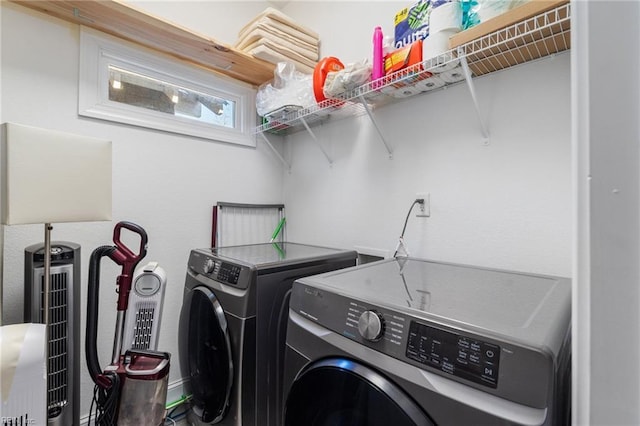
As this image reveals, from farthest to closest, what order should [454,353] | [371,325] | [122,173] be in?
[122,173] → [371,325] → [454,353]

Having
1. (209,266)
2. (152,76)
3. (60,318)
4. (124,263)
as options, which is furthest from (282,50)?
(60,318)

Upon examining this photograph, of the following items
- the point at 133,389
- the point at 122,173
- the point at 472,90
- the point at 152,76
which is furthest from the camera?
the point at 152,76

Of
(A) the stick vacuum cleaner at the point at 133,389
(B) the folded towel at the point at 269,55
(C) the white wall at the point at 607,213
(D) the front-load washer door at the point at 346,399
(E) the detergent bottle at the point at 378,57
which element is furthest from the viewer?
(B) the folded towel at the point at 269,55

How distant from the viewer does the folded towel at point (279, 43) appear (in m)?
1.77

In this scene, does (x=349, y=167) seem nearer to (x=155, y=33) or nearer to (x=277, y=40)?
(x=277, y=40)

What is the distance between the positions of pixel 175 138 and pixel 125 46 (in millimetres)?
533

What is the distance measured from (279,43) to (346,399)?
6.14ft

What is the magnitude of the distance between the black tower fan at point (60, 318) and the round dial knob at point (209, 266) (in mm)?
491

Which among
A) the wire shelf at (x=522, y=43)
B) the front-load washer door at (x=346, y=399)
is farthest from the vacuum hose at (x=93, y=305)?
the wire shelf at (x=522, y=43)

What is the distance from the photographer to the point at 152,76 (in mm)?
1767

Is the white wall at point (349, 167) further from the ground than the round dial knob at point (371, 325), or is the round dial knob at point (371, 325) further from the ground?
the white wall at point (349, 167)

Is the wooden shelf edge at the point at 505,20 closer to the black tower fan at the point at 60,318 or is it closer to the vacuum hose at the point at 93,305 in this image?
the vacuum hose at the point at 93,305

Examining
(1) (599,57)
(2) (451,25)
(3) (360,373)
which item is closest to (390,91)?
(2) (451,25)

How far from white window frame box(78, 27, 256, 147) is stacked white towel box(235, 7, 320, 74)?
33 cm
